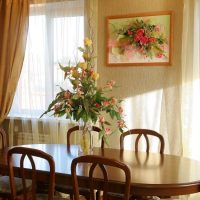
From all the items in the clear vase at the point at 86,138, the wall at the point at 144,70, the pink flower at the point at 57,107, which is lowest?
the clear vase at the point at 86,138

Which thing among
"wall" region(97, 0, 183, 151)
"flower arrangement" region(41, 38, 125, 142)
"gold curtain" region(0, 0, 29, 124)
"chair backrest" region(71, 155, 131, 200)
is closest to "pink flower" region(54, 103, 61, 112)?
"flower arrangement" region(41, 38, 125, 142)

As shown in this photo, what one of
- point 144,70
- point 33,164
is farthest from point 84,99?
point 144,70

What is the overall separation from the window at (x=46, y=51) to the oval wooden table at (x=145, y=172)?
124 cm

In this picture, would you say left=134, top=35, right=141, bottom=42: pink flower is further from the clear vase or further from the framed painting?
the clear vase

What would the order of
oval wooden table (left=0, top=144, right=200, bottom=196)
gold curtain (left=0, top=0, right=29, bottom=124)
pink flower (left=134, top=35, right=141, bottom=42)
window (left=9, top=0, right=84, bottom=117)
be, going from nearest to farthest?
oval wooden table (left=0, top=144, right=200, bottom=196) → pink flower (left=134, top=35, right=141, bottom=42) → window (left=9, top=0, right=84, bottom=117) → gold curtain (left=0, top=0, right=29, bottom=124)

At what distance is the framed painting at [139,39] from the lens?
3199 millimetres

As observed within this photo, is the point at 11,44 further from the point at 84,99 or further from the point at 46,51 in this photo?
the point at 84,99

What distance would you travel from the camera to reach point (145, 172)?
2061mm

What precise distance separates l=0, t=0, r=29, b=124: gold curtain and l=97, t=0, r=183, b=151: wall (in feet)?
3.39

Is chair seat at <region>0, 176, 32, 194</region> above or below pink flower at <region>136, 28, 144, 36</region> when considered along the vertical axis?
below

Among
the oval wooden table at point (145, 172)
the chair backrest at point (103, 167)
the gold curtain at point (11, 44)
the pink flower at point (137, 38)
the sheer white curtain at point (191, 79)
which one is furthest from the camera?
the gold curtain at point (11, 44)

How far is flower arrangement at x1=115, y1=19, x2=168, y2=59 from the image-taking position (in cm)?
322

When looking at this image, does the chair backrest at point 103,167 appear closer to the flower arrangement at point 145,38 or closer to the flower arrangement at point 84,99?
the flower arrangement at point 84,99

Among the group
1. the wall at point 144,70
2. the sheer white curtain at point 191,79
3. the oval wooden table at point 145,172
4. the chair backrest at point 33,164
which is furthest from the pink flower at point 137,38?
the chair backrest at point 33,164
